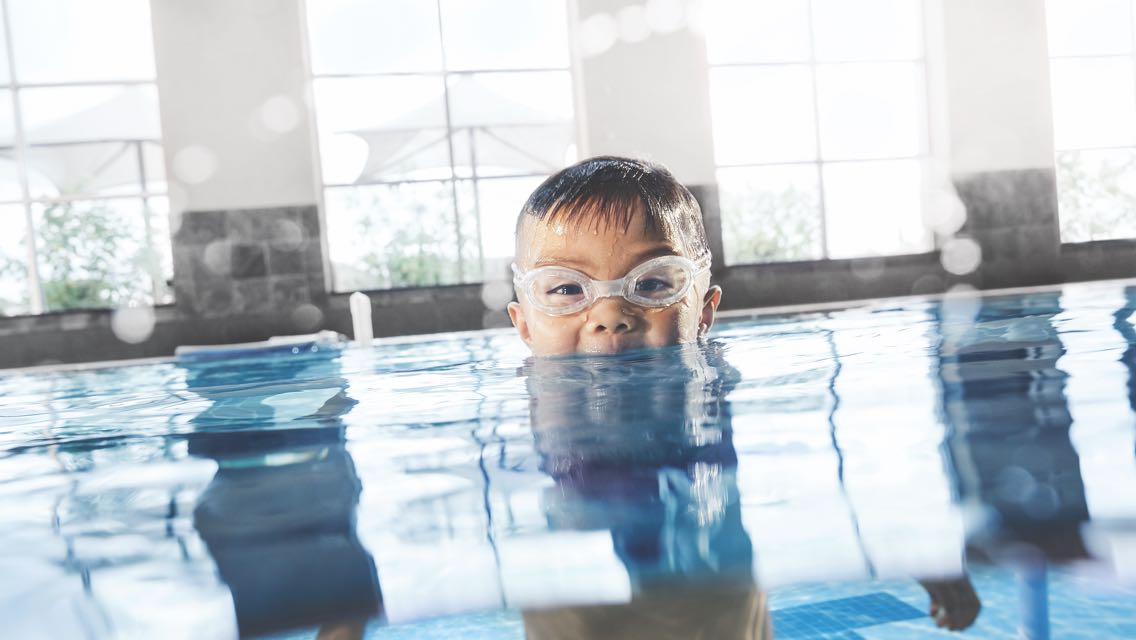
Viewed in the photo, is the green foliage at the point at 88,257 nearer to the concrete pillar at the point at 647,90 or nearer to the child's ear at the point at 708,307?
the concrete pillar at the point at 647,90

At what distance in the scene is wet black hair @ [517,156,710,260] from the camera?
227cm

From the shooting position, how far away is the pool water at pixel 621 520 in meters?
0.73

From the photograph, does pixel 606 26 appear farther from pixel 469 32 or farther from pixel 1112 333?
pixel 1112 333

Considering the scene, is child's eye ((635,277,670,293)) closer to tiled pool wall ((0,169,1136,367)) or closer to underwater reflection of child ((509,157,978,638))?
underwater reflection of child ((509,157,978,638))

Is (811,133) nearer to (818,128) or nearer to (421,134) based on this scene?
(818,128)

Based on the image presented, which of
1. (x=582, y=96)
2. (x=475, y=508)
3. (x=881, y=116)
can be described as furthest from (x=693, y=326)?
(x=881, y=116)

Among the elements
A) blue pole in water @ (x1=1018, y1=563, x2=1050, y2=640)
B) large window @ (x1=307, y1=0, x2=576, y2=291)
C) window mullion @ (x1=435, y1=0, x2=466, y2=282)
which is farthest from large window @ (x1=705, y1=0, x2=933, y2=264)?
blue pole in water @ (x1=1018, y1=563, x2=1050, y2=640)

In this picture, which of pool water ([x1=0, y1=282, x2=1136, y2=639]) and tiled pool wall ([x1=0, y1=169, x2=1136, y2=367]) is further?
tiled pool wall ([x1=0, y1=169, x2=1136, y2=367])

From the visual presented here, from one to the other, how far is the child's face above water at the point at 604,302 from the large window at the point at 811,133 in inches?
238

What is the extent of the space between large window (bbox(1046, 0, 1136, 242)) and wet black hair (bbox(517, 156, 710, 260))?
313 inches

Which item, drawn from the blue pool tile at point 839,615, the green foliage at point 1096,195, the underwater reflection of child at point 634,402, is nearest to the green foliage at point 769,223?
the green foliage at point 1096,195

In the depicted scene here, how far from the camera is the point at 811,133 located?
27.9 feet

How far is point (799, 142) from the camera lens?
28.0ft

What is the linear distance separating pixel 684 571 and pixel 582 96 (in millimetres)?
7477
